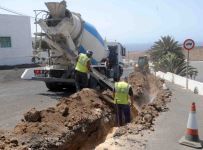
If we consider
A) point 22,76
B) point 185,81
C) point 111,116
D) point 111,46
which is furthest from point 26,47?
point 111,116

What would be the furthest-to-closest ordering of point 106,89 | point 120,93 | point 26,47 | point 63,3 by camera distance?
point 26,47 < point 106,89 < point 63,3 < point 120,93

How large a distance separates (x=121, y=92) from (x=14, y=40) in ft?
75.3

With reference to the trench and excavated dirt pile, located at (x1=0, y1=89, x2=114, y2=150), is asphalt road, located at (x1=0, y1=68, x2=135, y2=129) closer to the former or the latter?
excavated dirt pile, located at (x1=0, y1=89, x2=114, y2=150)

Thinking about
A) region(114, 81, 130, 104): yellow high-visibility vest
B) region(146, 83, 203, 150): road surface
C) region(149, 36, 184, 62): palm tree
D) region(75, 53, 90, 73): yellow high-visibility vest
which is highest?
region(149, 36, 184, 62): palm tree

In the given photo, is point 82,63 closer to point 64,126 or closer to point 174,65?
point 64,126

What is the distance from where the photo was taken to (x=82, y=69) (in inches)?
518

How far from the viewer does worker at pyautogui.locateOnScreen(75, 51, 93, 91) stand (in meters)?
12.9

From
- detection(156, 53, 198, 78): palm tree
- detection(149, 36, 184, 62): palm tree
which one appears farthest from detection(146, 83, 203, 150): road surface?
detection(149, 36, 184, 62): palm tree

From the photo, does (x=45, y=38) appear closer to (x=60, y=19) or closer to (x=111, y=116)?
(x=60, y=19)

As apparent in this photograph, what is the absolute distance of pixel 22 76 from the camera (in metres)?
21.8

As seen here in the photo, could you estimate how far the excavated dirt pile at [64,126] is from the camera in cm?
635

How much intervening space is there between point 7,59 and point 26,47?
109 inches

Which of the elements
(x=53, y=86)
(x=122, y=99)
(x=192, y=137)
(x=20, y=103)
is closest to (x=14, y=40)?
(x=53, y=86)

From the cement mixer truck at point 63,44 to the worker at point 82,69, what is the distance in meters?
0.43
